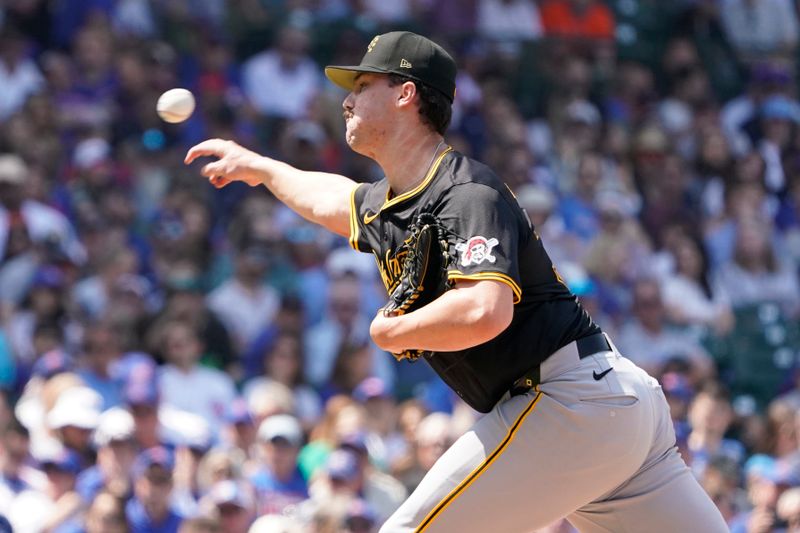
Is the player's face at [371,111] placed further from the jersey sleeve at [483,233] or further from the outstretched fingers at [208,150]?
the outstretched fingers at [208,150]

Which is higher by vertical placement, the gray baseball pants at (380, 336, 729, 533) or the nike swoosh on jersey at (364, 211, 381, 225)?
the nike swoosh on jersey at (364, 211, 381, 225)

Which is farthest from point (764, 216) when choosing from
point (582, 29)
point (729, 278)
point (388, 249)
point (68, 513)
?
point (388, 249)

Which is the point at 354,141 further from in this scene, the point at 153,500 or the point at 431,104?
the point at 153,500

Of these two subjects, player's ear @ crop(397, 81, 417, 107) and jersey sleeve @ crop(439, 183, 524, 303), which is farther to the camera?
player's ear @ crop(397, 81, 417, 107)

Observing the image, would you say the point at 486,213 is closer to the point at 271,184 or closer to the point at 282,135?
the point at 271,184

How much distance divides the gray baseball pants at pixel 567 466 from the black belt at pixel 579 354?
2 cm

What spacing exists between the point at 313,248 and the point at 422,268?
6.30m

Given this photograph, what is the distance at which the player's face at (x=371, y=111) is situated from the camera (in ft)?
14.8

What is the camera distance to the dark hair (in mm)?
4496

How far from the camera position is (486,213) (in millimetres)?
4125

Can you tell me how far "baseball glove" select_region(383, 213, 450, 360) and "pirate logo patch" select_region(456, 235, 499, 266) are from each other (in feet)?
0.29

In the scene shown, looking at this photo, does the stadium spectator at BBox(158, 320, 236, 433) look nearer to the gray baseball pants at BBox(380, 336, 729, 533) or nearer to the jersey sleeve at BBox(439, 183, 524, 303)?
the gray baseball pants at BBox(380, 336, 729, 533)

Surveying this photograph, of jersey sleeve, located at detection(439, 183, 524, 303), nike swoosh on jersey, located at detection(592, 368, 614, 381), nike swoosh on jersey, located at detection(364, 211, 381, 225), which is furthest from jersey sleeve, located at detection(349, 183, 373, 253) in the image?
nike swoosh on jersey, located at detection(592, 368, 614, 381)

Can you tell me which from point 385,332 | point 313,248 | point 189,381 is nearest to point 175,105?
point 385,332
